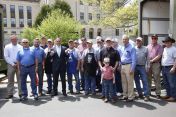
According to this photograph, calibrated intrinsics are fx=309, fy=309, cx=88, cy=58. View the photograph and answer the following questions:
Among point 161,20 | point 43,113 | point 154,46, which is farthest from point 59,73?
point 161,20

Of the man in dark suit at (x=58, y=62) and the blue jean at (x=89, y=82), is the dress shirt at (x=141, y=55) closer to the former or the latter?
the blue jean at (x=89, y=82)

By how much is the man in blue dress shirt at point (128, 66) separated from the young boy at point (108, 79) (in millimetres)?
403

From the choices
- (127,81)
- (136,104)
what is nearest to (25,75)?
(127,81)

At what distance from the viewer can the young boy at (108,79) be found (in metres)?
9.04

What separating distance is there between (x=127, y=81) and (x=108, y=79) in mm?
601

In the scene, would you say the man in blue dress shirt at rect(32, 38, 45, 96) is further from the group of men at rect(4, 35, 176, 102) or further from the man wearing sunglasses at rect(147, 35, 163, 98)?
the man wearing sunglasses at rect(147, 35, 163, 98)

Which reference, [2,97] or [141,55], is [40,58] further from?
[141,55]

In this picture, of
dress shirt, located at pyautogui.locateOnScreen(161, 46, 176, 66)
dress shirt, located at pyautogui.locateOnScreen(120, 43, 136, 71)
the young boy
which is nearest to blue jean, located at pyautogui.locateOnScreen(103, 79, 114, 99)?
the young boy

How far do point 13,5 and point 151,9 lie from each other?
64.6 m

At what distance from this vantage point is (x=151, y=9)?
1241cm

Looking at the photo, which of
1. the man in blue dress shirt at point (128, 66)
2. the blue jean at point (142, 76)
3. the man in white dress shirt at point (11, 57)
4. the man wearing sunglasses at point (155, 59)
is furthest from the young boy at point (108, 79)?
the man in white dress shirt at point (11, 57)

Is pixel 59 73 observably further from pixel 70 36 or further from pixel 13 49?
pixel 70 36

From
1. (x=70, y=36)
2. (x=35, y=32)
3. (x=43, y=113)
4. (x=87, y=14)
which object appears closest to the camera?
(x=43, y=113)

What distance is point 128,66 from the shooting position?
29.9 ft
